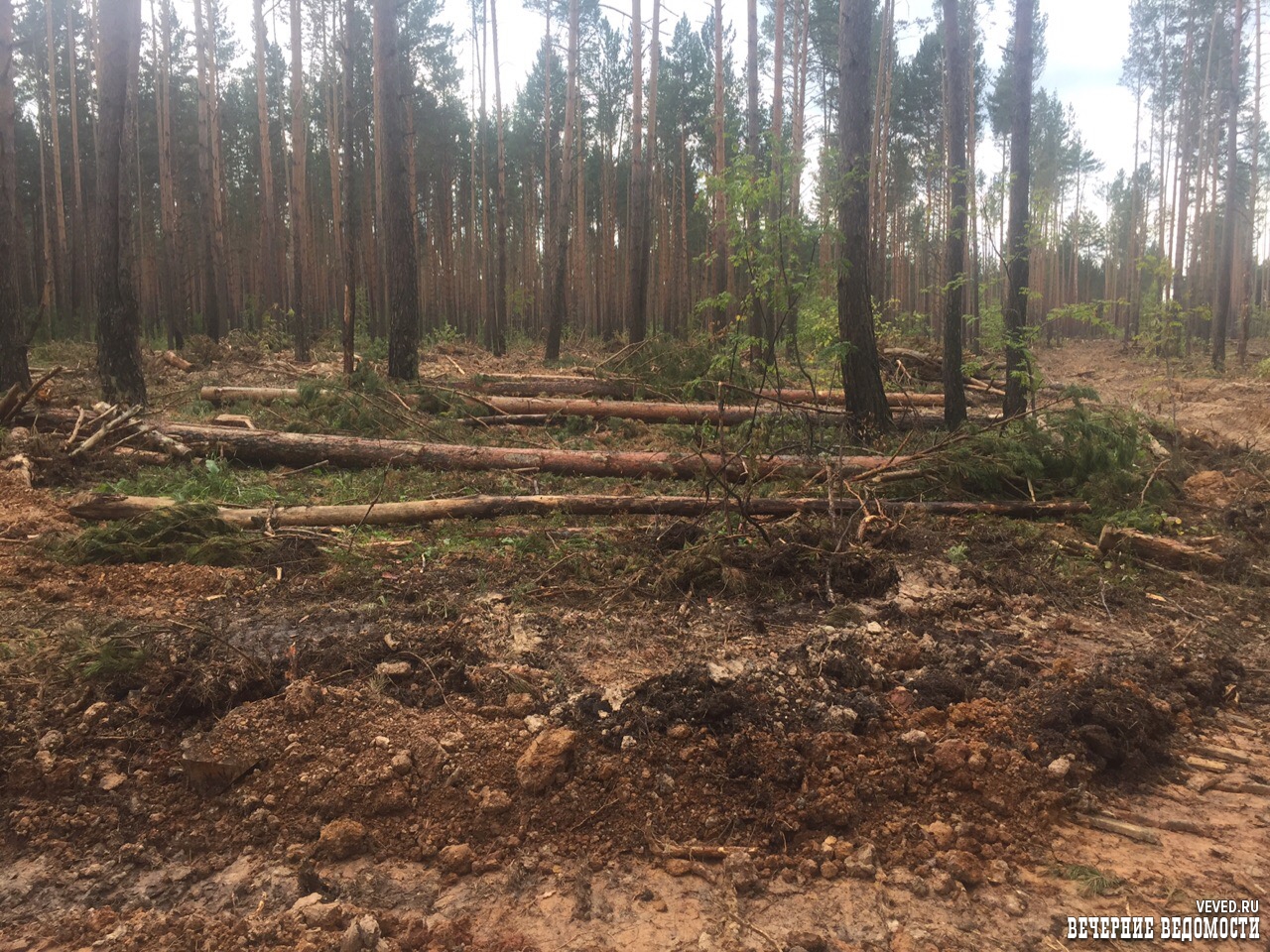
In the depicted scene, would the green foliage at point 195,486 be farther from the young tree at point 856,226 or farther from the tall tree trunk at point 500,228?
the tall tree trunk at point 500,228

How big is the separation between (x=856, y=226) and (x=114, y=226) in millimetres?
9268

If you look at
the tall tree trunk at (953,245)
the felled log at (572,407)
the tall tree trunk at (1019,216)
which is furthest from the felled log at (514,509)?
the felled log at (572,407)

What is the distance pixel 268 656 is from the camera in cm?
370

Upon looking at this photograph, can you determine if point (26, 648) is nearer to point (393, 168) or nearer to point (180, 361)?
point (393, 168)

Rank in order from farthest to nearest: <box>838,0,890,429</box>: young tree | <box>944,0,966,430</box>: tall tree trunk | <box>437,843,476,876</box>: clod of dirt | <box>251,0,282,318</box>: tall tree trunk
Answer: <box>251,0,282,318</box>: tall tree trunk → <box>944,0,966,430</box>: tall tree trunk → <box>838,0,890,429</box>: young tree → <box>437,843,476,876</box>: clod of dirt

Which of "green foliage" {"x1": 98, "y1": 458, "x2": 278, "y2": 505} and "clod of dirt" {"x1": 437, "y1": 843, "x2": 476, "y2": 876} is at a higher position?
"green foliage" {"x1": 98, "y1": 458, "x2": 278, "y2": 505}

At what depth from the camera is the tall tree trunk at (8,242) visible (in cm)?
1027

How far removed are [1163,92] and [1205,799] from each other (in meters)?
35.3

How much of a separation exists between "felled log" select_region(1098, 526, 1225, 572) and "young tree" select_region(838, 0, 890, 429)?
338 cm

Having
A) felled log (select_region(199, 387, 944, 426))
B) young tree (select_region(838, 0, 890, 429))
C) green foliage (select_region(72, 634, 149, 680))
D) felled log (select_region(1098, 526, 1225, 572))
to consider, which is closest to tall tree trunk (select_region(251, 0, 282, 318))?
felled log (select_region(199, 387, 944, 426))

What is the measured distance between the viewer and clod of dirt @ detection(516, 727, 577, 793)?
114 inches

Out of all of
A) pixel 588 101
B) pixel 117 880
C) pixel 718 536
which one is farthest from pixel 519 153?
pixel 117 880

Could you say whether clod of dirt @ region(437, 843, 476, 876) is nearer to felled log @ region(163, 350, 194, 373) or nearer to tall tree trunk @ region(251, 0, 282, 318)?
felled log @ region(163, 350, 194, 373)

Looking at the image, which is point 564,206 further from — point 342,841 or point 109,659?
point 342,841
